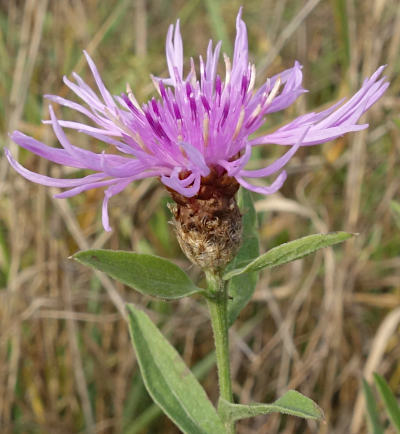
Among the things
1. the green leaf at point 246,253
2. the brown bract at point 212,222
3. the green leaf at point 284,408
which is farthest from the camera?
the green leaf at point 246,253

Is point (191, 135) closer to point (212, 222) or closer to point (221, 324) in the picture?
point (212, 222)

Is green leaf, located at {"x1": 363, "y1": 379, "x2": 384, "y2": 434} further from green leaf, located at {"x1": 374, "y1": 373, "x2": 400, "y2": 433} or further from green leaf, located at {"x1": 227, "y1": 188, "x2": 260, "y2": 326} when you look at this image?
green leaf, located at {"x1": 227, "y1": 188, "x2": 260, "y2": 326}

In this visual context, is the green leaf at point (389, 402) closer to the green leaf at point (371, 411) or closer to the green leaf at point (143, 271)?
the green leaf at point (371, 411)

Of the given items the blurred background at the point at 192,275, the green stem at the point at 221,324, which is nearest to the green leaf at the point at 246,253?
the green stem at the point at 221,324

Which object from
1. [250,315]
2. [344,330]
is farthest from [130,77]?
[344,330]

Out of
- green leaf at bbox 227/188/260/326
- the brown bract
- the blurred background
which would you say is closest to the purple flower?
the brown bract

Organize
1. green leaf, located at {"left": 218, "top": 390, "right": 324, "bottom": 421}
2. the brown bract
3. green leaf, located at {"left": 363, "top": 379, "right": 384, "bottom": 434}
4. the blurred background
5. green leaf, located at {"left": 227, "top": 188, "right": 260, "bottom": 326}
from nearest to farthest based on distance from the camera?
green leaf, located at {"left": 218, "top": 390, "right": 324, "bottom": 421} < the brown bract < green leaf, located at {"left": 227, "top": 188, "right": 260, "bottom": 326} < green leaf, located at {"left": 363, "top": 379, "right": 384, "bottom": 434} < the blurred background
